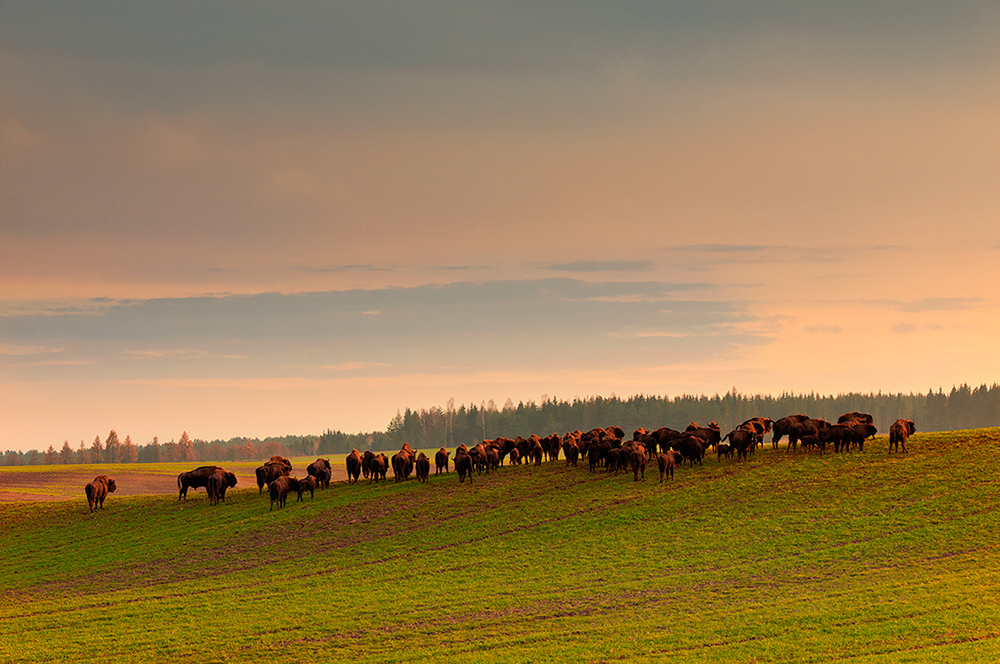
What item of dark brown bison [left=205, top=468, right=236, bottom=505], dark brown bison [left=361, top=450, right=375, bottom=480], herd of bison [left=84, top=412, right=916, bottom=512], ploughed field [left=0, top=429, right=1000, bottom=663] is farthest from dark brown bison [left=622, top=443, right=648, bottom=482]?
dark brown bison [left=205, top=468, right=236, bottom=505]

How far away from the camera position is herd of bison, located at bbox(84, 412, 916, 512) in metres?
45.8

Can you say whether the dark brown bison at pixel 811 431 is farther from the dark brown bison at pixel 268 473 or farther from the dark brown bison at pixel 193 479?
the dark brown bison at pixel 193 479

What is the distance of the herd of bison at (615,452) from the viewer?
4578cm

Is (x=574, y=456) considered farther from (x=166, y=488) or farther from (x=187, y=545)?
(x=166, y=488)

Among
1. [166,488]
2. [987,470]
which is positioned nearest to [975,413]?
[987,470]

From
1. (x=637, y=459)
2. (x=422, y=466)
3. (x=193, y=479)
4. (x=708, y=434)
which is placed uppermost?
(x=708, y=434)

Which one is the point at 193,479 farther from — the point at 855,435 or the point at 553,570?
the point at 855,435

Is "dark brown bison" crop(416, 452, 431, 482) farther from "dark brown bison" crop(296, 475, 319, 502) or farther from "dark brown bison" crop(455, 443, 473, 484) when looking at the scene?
"dark brown bison" crop(296, 475, 319, 502)

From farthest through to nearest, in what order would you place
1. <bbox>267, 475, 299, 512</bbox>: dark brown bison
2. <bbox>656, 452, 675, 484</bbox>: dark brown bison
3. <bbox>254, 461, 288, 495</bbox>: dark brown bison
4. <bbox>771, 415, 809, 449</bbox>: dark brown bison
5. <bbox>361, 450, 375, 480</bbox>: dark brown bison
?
1. <bbox>361, 450, 375, 480</bbox>: dark brown bison
2. <bbox>254, 461, 288, 495</bbox>: dark brown bison
3. <bbox>771, 415, 809, 449</bbox>: dark brown bison
4. <bbox>267, 475, 299, 512</bbox>: dark brown bison
5. <bbox>656, 452, 675, 484</bbox>: dark brown bison

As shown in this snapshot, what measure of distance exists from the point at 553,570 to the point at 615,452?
1974 cm

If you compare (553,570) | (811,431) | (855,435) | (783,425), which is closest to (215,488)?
(553,570)

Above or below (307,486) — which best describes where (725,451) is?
above

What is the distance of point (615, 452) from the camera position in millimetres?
47750

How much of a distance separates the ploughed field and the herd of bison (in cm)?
150
